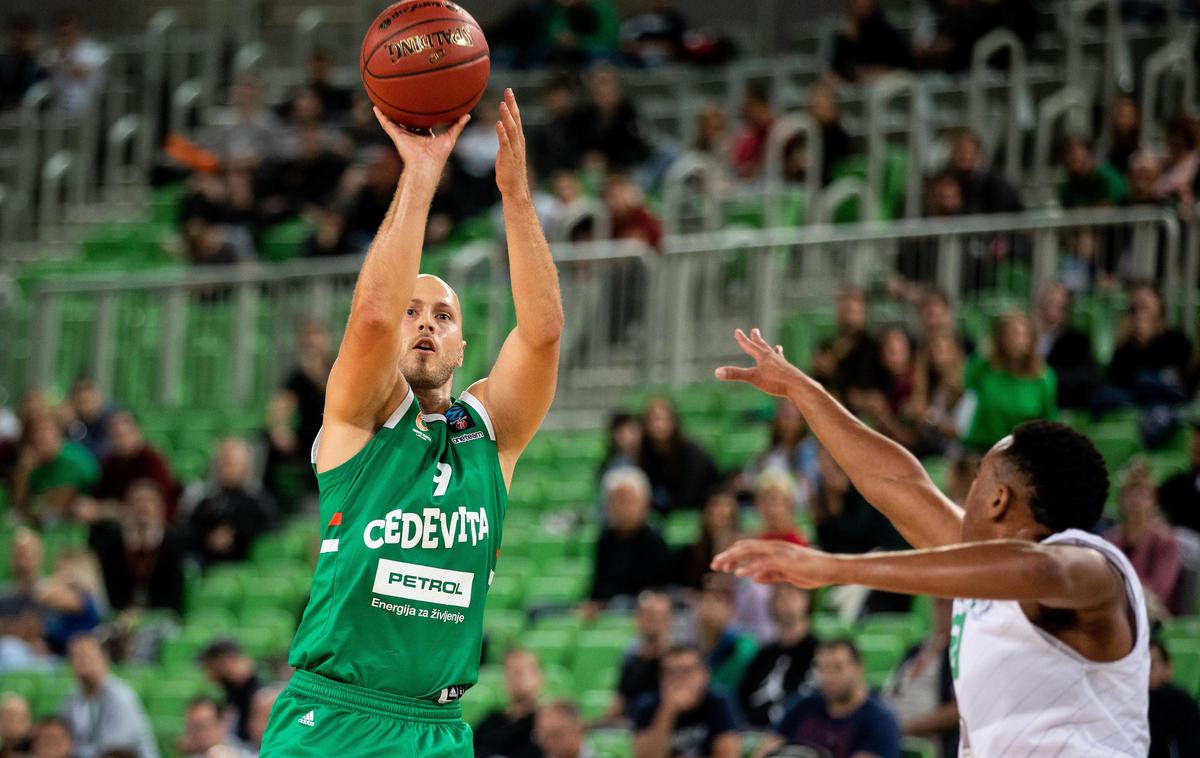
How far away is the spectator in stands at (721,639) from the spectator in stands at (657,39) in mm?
8600

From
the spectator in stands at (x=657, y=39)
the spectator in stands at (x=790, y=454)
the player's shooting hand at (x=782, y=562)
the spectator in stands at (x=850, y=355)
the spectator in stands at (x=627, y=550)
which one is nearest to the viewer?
the player's shooting hand at (x=782, y=562)

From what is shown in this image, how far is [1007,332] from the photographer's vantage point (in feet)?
33.1

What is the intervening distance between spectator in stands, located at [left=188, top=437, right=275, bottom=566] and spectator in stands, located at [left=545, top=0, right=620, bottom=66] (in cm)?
625

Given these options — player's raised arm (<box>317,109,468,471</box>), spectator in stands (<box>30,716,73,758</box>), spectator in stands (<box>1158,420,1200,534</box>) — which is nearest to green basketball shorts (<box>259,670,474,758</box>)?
player's raised arm (<box>317,109,468,471</box>)

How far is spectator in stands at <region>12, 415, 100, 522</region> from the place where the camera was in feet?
43.8

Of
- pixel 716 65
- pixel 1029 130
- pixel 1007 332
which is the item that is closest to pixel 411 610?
pixel 1007 332

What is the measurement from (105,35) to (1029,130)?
12099 millimetres

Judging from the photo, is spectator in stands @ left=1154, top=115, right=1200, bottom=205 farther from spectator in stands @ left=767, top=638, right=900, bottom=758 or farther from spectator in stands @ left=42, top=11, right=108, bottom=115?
spectator in stands @ left=42, top=11, right=108, bottom=115

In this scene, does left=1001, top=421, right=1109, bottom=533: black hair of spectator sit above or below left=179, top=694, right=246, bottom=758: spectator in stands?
above

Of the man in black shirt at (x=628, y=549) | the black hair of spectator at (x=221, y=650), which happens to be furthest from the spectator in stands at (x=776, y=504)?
the black hair of spectator at (x=221, y=650)

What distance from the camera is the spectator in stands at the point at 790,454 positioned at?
10.8 metres

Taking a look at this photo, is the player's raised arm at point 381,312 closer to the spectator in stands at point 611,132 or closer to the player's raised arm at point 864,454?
the player's raised arm at point 864,454

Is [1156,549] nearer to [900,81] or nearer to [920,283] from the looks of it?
[920,283]

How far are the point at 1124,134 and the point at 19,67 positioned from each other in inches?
480
